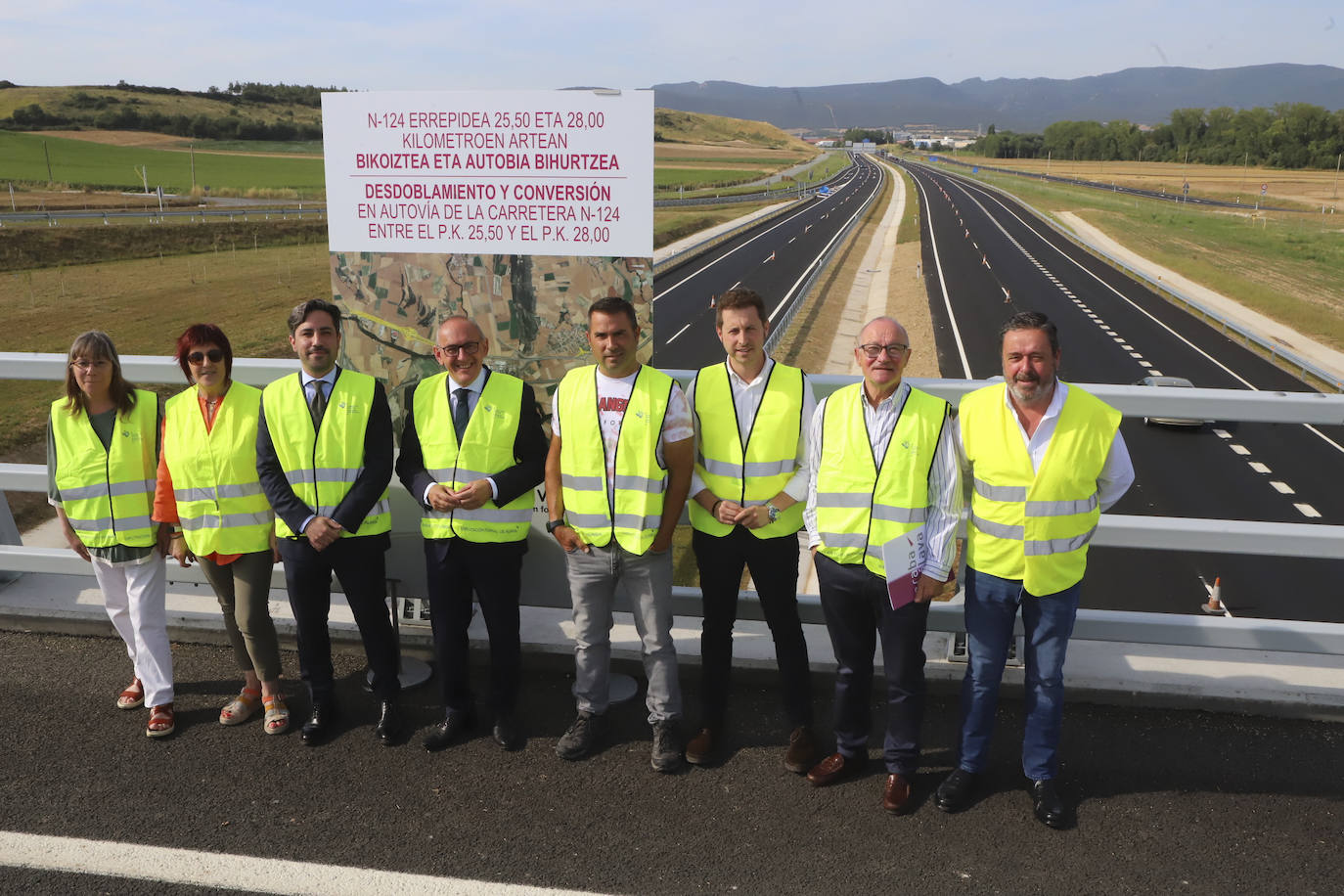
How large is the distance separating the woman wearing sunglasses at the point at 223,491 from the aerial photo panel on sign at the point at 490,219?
3.30ft

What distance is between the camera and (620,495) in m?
4.50

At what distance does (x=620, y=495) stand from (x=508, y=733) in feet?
3.91

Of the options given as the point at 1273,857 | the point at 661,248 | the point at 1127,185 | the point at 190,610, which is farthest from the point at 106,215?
the point at 1127,185

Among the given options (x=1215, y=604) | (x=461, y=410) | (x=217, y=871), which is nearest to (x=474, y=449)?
(x=461, y=410)

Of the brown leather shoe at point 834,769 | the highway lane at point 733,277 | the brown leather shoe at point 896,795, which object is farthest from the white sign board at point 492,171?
the highway lane at point 733,277

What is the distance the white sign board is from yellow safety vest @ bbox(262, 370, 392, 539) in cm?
112

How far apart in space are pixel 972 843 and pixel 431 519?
104 inches

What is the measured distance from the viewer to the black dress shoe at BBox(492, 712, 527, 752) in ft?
15.0

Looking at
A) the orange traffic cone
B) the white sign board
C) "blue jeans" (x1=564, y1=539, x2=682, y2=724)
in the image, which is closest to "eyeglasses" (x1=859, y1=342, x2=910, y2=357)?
"blue jeans" (x1=564, y1=539, x2=682, y2=724)

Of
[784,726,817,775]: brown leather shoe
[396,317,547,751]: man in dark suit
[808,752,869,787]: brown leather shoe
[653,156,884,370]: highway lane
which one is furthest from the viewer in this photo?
[653,156,884,370]: highway lane

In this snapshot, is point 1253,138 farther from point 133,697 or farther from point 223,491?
point 133,697

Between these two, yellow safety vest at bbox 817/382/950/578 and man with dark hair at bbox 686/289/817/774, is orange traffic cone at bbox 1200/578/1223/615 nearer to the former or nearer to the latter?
man with dark hair at bbox 686/289/817/774

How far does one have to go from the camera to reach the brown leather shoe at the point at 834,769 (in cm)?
428

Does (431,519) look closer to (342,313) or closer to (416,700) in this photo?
(416,700)
